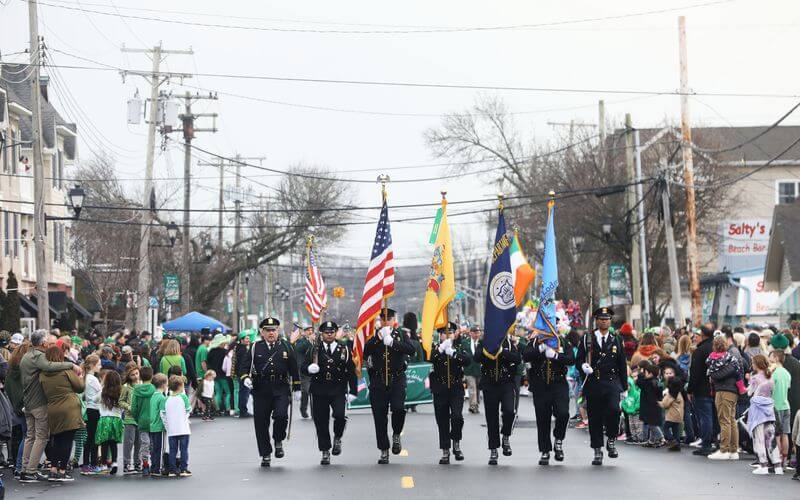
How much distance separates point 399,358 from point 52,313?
3204cm

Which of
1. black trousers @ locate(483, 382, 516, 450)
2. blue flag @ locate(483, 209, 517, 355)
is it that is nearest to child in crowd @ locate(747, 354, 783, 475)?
black trousers @ locate(483, 382, 516, 450)

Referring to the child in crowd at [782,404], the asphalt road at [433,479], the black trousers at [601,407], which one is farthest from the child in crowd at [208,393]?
the child in crowd at [782,404]

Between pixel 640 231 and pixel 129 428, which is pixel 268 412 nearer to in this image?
pixel 129 428

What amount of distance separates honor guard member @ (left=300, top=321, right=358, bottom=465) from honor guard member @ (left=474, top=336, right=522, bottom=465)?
1812 mm

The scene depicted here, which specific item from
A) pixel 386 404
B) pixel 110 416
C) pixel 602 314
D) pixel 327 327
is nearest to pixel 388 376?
pixel 386 404

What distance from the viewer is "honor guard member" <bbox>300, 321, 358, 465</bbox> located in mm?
18094

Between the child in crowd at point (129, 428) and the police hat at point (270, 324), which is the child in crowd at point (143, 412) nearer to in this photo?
the child in crowd at point (129, 428)

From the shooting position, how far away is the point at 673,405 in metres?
20.4

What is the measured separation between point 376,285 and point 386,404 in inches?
79.4

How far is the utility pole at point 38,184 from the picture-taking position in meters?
31.2

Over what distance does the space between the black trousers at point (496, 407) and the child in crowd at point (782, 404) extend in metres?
3.40

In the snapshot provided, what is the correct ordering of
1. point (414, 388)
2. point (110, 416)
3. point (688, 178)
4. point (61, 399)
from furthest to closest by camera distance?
point (688, 178), point (414, 388), point (110, 416), point (61, 399)

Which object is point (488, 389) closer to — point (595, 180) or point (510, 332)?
point (510, 332)

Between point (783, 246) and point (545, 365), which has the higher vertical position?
point (783, 246)
